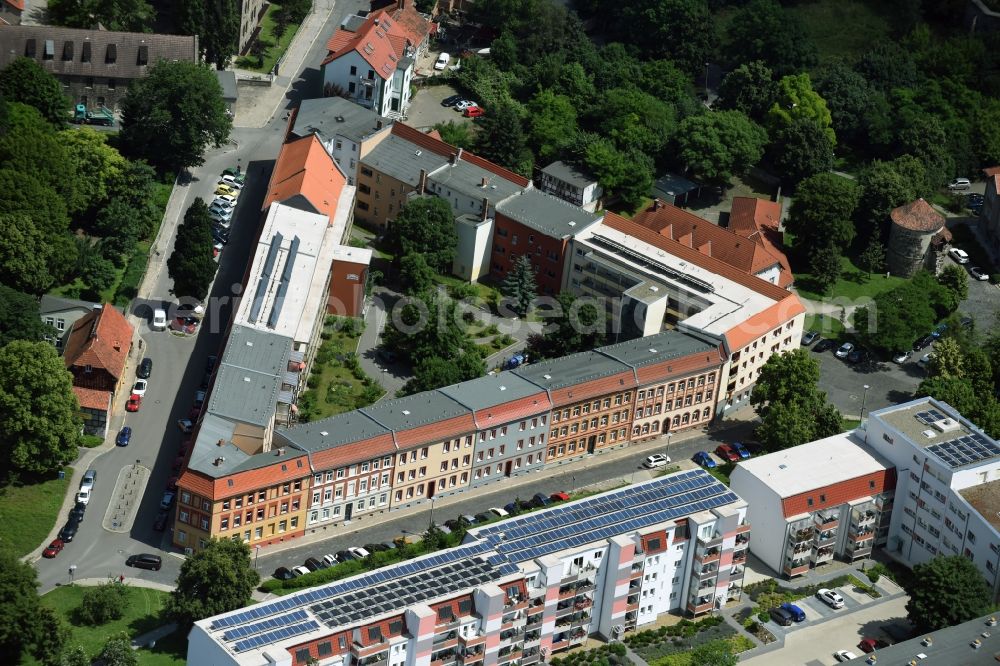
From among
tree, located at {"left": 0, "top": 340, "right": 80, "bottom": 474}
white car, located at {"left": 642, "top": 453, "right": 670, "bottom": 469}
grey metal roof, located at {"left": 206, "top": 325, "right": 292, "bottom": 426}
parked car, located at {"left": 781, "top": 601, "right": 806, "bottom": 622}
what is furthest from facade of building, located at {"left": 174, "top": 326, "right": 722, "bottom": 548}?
parked car, located at {"left": 781, "top": 601, "right": 806, "bottom": 622}

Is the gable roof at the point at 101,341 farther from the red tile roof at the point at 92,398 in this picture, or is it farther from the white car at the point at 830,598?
the white car at the point at 830,598

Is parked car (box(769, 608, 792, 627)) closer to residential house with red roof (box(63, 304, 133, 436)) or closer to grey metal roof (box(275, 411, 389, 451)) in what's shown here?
grey metal roof (box(275, 411, 389, 451))

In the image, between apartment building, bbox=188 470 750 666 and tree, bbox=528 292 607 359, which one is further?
tree, bbox=528 292 607 359

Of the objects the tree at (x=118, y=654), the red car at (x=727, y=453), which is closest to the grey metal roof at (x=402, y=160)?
the red car at (x=727, y=453)

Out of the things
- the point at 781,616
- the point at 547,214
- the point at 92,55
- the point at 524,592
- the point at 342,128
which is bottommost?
the point at 781,616

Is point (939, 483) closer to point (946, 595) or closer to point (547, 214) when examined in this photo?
point (946, 595)

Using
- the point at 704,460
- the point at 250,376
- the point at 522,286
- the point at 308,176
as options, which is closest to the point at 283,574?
the point at 250,376

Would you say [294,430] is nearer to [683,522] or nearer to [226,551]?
[226,551]
